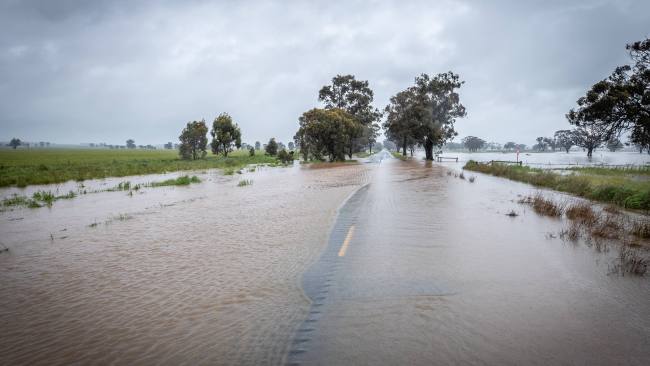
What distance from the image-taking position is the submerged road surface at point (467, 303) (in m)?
3.46

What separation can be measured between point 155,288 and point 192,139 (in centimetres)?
8353

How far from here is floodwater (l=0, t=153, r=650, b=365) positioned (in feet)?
11.5

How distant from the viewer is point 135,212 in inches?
518

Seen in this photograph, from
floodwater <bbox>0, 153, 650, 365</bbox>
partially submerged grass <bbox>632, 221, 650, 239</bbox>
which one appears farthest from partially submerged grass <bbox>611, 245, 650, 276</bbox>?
partially submerged grass <bbox>632, 221, 650, 239</bbox>

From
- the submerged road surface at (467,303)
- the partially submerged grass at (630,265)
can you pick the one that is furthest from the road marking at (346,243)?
the partially submerged grass at (630,265)

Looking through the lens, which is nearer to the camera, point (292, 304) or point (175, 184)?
point (292, 304)

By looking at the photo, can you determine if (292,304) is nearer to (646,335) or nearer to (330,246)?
(330,246)

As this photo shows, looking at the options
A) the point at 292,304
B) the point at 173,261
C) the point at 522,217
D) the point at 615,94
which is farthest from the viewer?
the point at 615,94

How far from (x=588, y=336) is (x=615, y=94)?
35208 mm

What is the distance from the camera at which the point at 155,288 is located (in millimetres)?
5312

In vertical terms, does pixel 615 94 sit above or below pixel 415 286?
above

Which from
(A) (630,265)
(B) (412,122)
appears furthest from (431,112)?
(A) (630,265)

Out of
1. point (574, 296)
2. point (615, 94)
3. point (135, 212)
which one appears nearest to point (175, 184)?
point (135, 212)

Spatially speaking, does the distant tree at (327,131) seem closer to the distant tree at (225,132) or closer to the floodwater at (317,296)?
the distant tree at (225,132)
